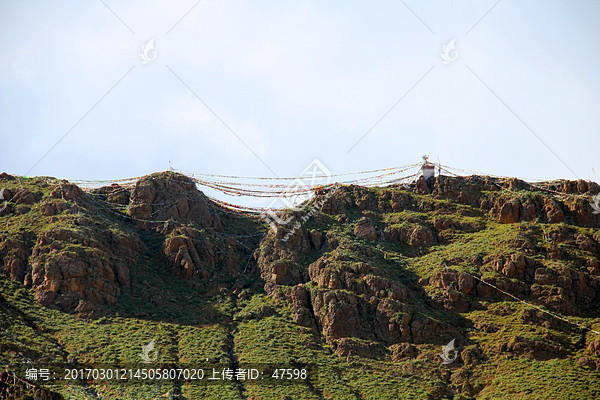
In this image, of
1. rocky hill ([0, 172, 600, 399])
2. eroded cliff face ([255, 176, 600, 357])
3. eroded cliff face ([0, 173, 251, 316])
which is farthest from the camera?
eroded cliff face ([0, 173, 251, 316])

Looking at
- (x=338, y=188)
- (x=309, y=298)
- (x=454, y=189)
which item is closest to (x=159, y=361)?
(x=309, y=298)

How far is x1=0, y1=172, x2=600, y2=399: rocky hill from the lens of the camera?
158ft

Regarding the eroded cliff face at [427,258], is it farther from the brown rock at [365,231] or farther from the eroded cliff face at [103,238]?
the eroded cliff face at [103,238]

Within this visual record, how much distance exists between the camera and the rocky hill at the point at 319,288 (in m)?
48.3

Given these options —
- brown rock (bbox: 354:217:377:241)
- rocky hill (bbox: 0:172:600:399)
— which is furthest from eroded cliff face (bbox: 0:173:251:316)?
brown rock (bbox: 354:217:377:241)

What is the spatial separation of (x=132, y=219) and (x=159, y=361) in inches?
798

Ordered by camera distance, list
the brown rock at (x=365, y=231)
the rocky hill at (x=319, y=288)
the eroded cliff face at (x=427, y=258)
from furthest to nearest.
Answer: the brown rock at (x=365, y=231)
the eroded cliff face at (x=427, y=258)
the rocky hill at (x=319, y=288)

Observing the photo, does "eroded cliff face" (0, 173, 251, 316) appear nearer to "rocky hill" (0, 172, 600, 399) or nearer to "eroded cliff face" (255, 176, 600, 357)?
"rocky hill" (0, 172, 600, 399)

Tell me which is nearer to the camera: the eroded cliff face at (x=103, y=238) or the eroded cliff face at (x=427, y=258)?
the eroded cliff face at (x=427, y=258)

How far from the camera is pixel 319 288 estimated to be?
56562 millimetres

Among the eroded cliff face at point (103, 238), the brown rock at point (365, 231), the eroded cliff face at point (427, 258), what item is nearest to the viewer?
the eroded cliff face at point (427, 258)

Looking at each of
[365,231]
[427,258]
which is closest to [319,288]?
[365,231]

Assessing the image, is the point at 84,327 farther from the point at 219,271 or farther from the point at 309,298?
the point at 309,298

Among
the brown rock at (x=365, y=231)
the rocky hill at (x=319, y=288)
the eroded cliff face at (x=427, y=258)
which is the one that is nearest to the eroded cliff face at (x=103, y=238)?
the rocky hill at (x=319, y=288)
